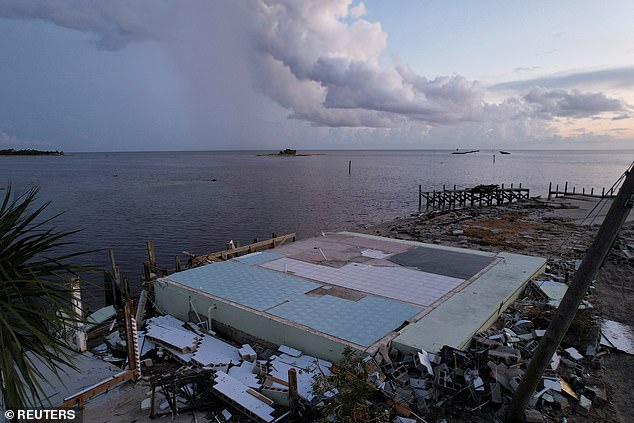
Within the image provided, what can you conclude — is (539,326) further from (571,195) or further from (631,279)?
(571,195)

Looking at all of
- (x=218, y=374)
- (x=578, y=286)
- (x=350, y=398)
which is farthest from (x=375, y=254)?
(x=578, y=286)

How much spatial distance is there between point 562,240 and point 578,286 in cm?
2259

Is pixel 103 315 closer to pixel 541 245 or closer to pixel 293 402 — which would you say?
pixel 293 402

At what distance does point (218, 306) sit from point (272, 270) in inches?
139

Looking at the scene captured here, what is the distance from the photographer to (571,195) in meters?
51.8

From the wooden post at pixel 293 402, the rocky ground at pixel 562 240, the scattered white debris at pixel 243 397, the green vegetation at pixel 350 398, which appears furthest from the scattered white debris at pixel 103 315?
the rocky ground at pixel 562 240

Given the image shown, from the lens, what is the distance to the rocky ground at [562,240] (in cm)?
966

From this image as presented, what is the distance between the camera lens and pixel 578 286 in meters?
6.26

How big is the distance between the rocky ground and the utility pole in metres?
2.18

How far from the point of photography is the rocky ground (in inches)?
380

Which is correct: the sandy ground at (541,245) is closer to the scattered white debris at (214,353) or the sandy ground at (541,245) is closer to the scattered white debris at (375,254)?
the scattered white debris at (214,353)

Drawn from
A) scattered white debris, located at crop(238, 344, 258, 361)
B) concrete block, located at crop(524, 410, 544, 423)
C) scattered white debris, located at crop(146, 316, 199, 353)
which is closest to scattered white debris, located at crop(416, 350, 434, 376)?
concrete block, located at crop(524, 410, 544, 423)

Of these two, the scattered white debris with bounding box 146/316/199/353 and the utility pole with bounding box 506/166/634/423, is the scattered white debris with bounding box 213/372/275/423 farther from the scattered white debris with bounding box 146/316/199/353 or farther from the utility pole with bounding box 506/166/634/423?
the utility pole with bounding box 506/166/634/423

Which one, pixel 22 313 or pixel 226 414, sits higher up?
pixel 22 313
